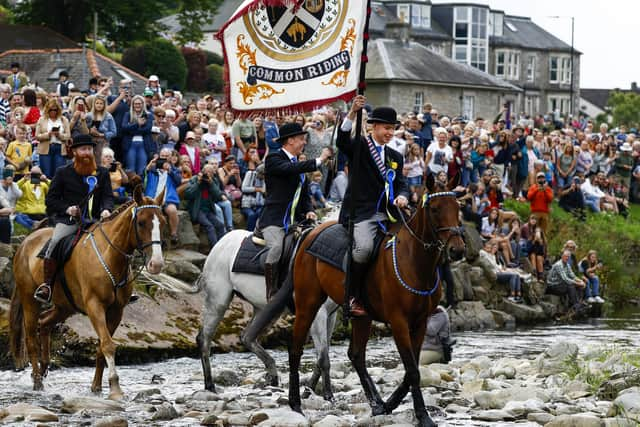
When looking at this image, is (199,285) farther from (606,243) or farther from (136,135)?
(606,243)

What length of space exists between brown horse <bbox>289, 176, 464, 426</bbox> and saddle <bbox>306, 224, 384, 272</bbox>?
0.28ft

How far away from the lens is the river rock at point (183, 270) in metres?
22.4

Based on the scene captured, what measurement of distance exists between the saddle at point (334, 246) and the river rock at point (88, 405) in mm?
2814

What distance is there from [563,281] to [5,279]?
56.1 feet

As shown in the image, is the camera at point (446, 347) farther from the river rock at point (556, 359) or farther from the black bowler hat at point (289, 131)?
the black bowler hat at point (289, 131)

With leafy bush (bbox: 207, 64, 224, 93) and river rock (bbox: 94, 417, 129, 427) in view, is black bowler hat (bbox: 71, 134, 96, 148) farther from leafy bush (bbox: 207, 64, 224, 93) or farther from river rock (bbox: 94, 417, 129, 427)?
leafy bush (bbox: 207, 64, 224, 93)

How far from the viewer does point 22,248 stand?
52.4 ft

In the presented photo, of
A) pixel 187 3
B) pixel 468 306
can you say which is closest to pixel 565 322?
pixel 468 306

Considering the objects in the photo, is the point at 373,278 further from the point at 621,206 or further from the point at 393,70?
the point at 393,70

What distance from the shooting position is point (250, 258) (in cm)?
1567

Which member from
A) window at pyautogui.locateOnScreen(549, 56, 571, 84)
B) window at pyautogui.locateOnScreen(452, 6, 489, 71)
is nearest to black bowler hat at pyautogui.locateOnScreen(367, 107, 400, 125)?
window at pyautogui.locateOnScreen(452, 6, 489, 71)

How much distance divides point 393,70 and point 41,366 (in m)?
53.9

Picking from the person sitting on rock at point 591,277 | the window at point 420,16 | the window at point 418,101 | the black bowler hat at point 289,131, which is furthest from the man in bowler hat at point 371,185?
the window at point 420,16

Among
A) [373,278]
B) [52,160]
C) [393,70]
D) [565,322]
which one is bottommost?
[565,322]
